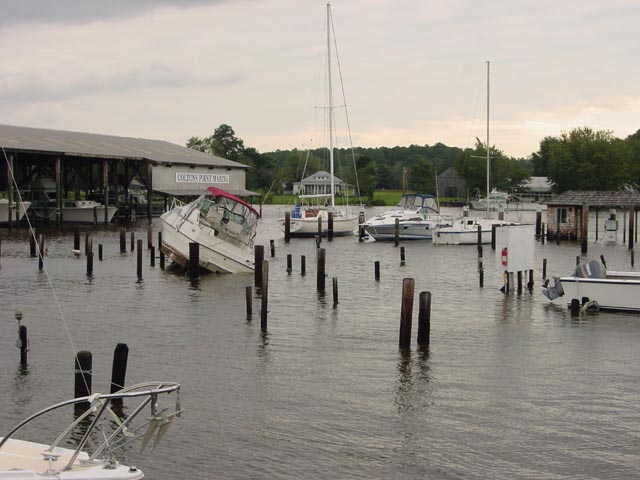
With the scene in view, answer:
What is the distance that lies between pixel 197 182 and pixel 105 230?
923 inches

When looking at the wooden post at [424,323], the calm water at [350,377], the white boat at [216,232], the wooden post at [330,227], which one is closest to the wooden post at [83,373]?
the calm water at [350,377]

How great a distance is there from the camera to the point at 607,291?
28797 millimetres

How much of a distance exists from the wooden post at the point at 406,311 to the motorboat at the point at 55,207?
58207 millimetres

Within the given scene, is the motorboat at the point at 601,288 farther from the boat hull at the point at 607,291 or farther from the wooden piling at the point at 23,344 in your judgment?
the wooden piling at the point at 23,344

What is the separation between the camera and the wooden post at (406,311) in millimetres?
22125

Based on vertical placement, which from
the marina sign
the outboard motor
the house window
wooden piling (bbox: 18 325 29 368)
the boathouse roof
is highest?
the marina sign

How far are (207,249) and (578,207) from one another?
31792 mm

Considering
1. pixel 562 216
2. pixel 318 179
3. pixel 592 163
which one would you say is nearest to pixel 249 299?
pixel 562 216

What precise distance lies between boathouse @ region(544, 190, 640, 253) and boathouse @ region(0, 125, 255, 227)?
124 ft

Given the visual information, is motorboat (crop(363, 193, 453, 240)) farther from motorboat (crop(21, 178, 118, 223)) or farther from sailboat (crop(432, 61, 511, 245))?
motorboat (crop(21, 178, 118, 223))

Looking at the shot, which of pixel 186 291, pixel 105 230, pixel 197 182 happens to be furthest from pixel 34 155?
pixel 186 291

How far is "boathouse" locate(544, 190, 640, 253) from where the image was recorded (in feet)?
186

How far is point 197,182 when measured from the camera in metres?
92.2

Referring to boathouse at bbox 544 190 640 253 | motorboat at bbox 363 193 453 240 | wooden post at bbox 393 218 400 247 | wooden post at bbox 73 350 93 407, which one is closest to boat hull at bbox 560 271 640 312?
wooden post at bbox 73 350 93 407
